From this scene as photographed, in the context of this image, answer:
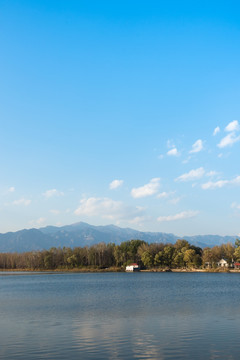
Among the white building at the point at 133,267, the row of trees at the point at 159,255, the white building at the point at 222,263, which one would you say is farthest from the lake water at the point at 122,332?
the white building at the point at 133,267

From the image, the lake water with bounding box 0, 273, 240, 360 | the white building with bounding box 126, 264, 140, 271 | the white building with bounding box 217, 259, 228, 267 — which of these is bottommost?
the white building with bounding box 126, 264, 140, 271

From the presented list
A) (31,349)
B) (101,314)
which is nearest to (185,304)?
(101,314)

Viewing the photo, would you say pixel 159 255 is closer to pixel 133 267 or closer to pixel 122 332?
pixel 133 267

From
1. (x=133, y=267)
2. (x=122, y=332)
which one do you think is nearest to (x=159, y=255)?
(x=133, y=267)

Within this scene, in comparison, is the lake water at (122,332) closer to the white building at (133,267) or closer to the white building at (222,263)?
the white building at (222,263)

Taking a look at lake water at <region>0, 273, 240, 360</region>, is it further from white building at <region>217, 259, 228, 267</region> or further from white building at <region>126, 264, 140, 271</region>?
white building at <region>126, 264, 140, 271</region>

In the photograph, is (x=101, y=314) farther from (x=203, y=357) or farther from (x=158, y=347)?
(x=203, y=357)

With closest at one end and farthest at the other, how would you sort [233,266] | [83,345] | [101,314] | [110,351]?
[110,351], [83,345], [101,314], [233,266]

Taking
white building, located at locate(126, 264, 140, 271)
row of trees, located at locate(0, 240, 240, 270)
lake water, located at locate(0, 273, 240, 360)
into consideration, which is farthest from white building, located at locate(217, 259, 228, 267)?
lake water, located at locate(0, 273, 240, 360)

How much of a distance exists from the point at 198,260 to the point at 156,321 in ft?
442

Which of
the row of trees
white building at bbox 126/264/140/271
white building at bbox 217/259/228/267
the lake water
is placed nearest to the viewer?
the lake water

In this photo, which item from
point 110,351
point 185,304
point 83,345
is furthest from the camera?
point 185,304

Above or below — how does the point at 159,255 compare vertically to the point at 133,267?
above

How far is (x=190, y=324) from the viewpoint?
32312 millimetres
